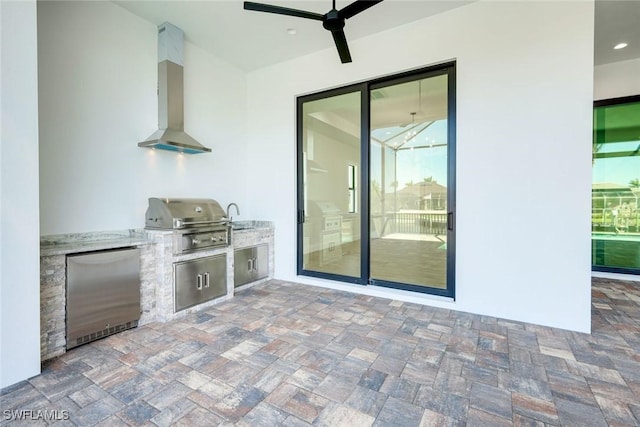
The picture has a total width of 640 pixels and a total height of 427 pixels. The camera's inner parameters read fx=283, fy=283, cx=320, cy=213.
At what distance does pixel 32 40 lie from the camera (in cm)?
196

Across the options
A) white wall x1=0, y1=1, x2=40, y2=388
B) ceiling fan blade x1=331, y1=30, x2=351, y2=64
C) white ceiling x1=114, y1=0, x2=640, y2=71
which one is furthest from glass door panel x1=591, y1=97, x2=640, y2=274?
white wall x1=0, y1=1, x2=40, y2=388

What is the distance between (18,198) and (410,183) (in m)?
3.59

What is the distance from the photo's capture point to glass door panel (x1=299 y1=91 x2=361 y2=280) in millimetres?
3945

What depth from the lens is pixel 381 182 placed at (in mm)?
3789

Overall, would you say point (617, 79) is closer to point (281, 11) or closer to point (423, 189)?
point (423, 189)

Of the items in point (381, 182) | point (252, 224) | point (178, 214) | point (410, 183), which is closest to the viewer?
point (178, 214)

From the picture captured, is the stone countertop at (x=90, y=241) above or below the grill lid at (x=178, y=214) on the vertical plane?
below

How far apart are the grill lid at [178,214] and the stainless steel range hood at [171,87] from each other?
690mm

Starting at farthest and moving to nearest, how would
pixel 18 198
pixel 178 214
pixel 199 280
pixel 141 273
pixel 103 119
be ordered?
pixel 199 280 → pixel 178 214 → pixel 103 119 → pixel 141 273 → pixel 18 198

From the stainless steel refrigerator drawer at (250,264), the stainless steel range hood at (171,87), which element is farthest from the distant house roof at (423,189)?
the stainless steel range hood at (171,87)

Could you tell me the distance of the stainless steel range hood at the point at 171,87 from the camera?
3406 millimetres

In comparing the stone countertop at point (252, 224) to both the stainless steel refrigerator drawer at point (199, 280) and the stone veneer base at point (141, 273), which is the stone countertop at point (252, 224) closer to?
the stone veneer base at point (141, 273)

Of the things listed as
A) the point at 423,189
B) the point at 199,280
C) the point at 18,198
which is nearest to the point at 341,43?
the point at 423,189

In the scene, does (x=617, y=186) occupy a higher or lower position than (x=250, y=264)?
higher
